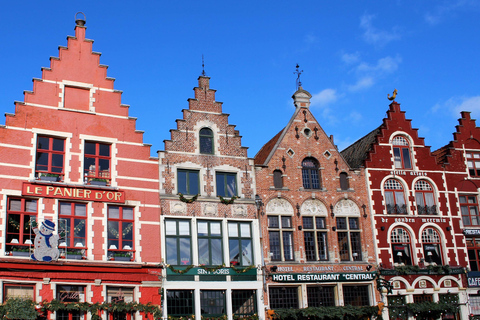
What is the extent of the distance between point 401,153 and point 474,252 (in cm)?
585

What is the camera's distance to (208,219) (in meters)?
26.0

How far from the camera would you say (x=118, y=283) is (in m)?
23.5

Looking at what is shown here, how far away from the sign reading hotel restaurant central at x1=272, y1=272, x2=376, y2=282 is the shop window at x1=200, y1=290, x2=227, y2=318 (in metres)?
2.37

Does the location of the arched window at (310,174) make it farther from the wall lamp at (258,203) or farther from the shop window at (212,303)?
the shop window at (212,303)

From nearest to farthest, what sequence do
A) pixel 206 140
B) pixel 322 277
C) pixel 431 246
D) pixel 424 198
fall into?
pixel 322 277 < pixel 206 140 < pixel 431 246 < pixel 424 198

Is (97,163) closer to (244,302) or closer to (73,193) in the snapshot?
(73,193)

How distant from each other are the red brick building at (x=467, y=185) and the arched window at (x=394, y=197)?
2.62 metres

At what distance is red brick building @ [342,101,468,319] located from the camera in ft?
92.3

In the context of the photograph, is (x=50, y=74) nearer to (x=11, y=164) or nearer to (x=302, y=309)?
(x=11, y=164)

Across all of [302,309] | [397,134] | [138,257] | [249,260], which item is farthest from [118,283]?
[397,134]

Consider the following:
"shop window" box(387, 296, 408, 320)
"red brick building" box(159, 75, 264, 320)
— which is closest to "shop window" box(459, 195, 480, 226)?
"shop window" box(387, 296, 408, 320)

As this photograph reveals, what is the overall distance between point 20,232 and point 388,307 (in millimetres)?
15752

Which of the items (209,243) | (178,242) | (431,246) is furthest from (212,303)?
(431,246)

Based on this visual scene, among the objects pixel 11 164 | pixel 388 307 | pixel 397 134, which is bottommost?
pixel 388 307
